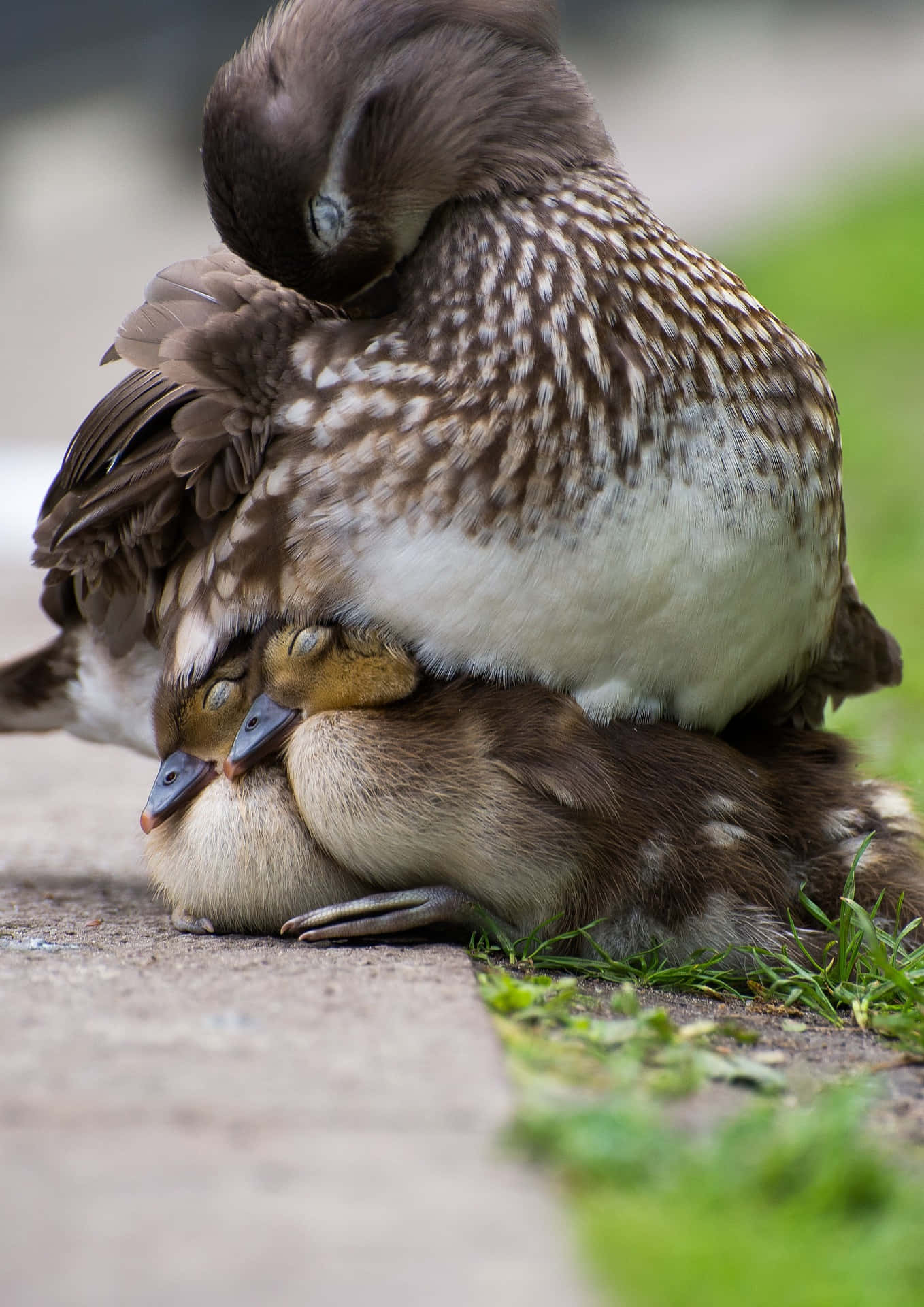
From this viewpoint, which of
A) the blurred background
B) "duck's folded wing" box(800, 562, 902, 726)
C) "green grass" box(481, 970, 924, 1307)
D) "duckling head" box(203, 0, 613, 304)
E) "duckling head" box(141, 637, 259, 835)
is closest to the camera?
"green grass" box(481, 970, 924, 1307)

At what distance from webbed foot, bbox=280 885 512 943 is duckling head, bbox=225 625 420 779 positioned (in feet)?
1.10

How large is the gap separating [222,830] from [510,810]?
22.3 inches

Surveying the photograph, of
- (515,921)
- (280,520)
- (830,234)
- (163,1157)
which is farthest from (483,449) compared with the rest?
(830,234)

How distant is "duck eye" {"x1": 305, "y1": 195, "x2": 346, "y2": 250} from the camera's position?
2.93 meters

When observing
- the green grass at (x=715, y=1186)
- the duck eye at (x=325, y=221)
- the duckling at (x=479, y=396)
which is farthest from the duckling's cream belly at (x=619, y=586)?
the green grass at (x=715, y=1186)

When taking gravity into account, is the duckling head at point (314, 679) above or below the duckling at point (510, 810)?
above

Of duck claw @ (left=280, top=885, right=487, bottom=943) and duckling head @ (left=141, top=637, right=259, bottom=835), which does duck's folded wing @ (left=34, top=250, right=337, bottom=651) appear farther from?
duck claw @ (left=280, top=885, right=487, bottom=943)

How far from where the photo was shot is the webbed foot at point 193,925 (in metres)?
3.04

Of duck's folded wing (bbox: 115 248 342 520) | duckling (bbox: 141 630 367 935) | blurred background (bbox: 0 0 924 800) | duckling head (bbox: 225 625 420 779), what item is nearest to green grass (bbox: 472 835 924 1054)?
duckling (bbox: 141 630 367 935)

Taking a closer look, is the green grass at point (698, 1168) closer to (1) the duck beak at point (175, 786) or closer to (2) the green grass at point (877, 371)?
(1) the duck beak at point (175, 786)

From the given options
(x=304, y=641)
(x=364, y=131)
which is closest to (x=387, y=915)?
(x=304, y=641)

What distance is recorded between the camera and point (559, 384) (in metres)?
2.82

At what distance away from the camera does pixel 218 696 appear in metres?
3.16

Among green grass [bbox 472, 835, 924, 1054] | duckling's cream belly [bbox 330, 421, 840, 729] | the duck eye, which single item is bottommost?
green grass [bbox 472, 835, 924, 1054]
